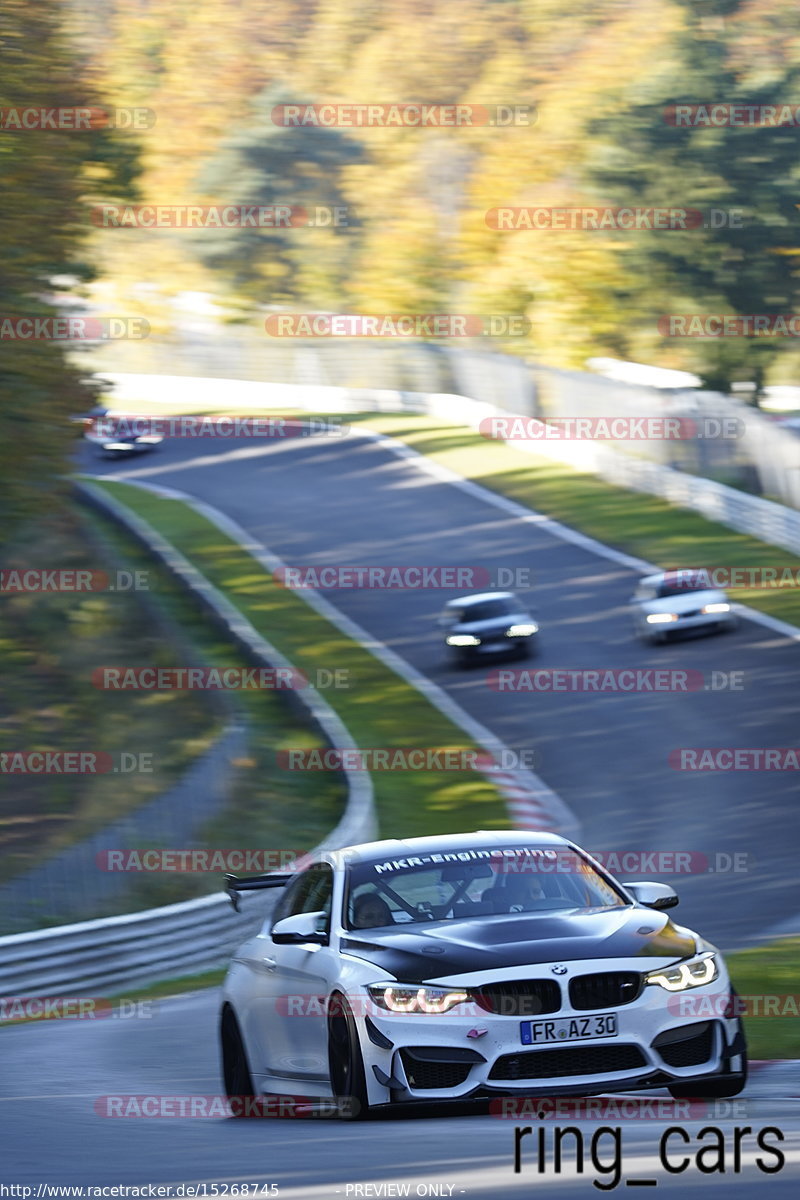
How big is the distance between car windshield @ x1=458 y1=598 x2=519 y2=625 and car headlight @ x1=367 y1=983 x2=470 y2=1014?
24785mm

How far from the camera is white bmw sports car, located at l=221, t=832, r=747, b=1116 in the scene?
280 inches

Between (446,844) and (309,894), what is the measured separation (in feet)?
2.38

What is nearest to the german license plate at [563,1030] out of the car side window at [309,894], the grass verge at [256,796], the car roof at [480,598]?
the car side window at [309,894]

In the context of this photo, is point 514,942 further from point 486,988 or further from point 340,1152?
point 340,1152

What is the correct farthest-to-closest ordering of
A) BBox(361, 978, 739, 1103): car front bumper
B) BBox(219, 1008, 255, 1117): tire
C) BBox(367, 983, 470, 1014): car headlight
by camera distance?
BBox(219, 1008, 255, 1117): tire → BBox(367, 983, 470, 1014): car headlight → BBox(361, 978, 739, 1103): car front bumper

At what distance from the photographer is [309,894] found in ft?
28.6

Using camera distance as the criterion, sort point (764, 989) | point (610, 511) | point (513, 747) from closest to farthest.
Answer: point (764, 989), point (513, 747), point (610, 511)

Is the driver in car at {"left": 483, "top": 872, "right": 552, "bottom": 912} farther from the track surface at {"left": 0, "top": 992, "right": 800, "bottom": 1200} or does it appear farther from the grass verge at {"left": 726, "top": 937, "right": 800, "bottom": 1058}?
the grass verge at {"left": 726, "top": 937, "right": 800, "bottom": 1058}

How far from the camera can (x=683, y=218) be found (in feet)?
176

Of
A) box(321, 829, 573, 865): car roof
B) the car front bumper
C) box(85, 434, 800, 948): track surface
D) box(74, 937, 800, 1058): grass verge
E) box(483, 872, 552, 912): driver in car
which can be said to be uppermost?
box(321, 829, 573, 865): car roof

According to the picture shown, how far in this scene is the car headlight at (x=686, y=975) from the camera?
7.36 meters

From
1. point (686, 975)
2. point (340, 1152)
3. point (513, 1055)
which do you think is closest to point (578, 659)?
point (686, 975)

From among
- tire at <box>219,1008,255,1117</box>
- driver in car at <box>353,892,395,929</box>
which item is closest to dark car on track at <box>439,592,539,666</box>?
tire at <box>219,1008,255,1117</box>

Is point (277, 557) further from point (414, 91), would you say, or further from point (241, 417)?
point (414, 91)
